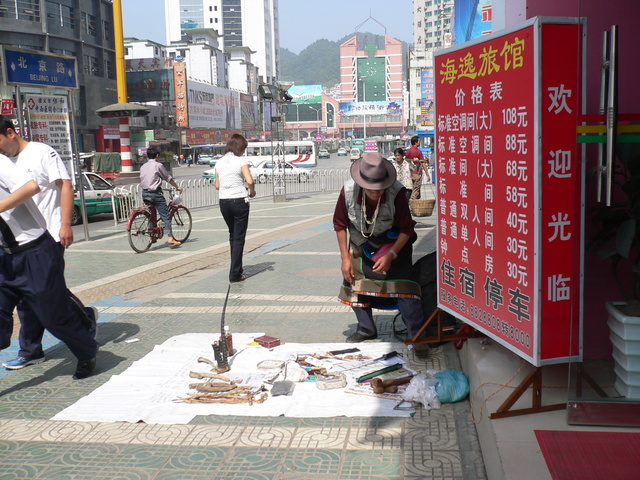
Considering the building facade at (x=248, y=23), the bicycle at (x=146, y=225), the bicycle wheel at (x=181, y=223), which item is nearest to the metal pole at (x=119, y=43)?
the bicycle wheel at (x=181, y=223)

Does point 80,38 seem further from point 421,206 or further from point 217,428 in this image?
point 217,428

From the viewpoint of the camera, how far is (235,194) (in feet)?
24.6

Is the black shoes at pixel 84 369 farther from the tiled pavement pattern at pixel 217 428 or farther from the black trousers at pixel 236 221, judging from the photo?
the black trousers at pixel 236 221

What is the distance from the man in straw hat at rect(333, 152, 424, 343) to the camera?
4734mm

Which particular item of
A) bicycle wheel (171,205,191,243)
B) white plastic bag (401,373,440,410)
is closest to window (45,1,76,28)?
bicycle wheel (171,205,191,243)

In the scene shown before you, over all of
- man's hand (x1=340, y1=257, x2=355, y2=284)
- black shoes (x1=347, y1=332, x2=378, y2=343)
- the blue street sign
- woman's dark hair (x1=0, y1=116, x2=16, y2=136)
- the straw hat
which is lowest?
→ black shoes (x1=347, y1=332, x2=378, y2=343)

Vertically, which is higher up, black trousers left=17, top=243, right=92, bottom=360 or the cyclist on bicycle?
the cyclist on bicycle

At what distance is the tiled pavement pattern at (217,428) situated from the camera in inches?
128

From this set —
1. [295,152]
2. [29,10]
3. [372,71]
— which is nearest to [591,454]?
[29,10]

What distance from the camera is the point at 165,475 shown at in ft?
10.5

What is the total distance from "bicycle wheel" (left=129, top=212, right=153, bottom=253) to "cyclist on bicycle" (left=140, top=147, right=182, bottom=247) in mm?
278

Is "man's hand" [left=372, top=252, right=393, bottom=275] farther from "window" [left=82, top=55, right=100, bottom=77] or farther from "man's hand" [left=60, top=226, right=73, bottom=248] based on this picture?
"window" [left=82, top=55, right=100, bottom=77]

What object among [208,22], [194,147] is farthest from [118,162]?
[208,22]

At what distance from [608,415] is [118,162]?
104ft
